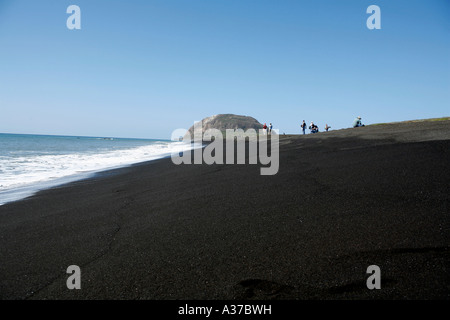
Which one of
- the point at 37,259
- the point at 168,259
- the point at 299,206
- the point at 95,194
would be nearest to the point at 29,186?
the point at 95,194

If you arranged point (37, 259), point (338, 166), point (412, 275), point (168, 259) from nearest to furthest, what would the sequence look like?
1. point (412, 275)
2. point (168, 259)
3. point (37, 259)
4. point (338, 166)

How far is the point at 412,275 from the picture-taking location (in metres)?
2.33

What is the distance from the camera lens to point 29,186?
9.14 m

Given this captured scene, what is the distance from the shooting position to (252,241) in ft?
10.7

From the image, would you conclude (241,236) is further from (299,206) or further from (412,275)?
(412,275)

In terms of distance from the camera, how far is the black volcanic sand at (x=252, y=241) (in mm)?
2420

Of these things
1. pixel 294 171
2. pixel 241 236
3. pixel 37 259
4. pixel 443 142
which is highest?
pixel 443 142

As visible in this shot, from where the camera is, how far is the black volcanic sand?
242 centimetres

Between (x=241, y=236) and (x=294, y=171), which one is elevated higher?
(x=294, y=171)
